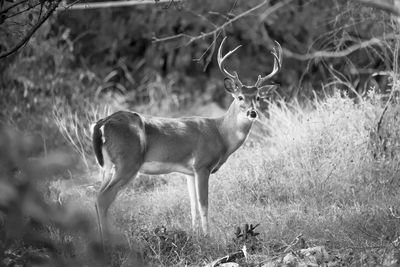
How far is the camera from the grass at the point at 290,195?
5738 mm

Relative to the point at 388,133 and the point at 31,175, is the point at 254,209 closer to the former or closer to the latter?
the point at 388,133

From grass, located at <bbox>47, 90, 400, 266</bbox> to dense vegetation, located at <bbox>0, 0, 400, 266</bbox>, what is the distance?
0.02 meters

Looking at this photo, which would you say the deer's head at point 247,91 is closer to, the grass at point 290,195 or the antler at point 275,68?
the antler at point 275,68

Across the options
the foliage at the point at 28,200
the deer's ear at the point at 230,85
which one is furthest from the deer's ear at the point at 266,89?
the foliage at the point at 28,200

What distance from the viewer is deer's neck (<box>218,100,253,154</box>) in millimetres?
7316

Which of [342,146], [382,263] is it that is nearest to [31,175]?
[382,263]

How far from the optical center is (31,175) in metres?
2.29

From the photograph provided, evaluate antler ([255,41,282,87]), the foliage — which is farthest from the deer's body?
the foliage

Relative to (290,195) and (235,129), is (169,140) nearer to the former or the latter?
(235,129)

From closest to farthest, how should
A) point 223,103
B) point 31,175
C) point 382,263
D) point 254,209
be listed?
point 31,175 → point 382,263 → point 254,209 → point 223,103

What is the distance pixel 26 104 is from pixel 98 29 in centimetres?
338

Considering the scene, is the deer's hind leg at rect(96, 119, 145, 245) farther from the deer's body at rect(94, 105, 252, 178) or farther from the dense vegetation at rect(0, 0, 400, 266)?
the dense vegetation at rect(0, 0, 400, 266)

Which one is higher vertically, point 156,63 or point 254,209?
point 156,63

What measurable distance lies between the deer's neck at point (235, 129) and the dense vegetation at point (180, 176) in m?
0.44
